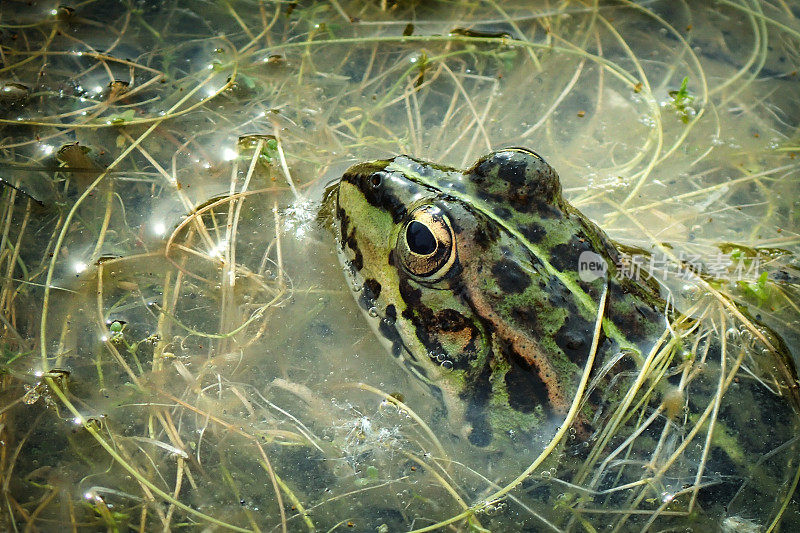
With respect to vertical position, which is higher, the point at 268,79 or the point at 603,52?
the point at 603,52

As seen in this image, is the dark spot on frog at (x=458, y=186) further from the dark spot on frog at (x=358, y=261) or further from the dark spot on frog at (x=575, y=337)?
the dark spot on frog at (x=575, y=337)

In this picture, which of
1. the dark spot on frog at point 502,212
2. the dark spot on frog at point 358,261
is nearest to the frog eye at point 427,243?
the dark spot on frog at point 502,212

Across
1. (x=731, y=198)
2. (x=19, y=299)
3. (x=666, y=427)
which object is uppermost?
(x=731, y=198)

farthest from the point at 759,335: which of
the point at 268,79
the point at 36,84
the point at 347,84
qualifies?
the point at 36,84

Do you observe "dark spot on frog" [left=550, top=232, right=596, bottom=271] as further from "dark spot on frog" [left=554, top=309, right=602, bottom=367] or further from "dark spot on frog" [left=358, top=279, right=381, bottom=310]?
"dark spot on frog" [left=358, top=279, right=381, bottom=310]

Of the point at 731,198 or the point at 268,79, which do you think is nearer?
the point at 731,198

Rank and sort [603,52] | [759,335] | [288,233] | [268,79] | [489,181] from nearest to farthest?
[489,181]
[759,335]
[288,233]
[268,79]
[603,52]

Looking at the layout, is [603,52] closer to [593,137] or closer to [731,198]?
[593,137]
